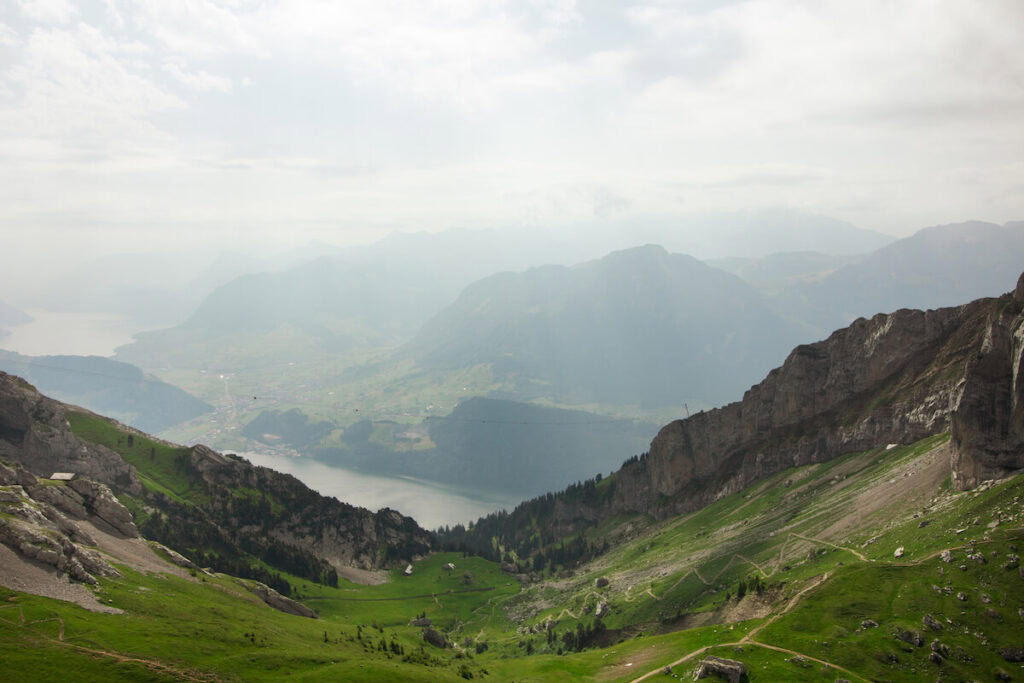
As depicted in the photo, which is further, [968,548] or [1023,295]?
[1023,295]

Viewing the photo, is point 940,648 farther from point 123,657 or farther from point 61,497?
point 61,497

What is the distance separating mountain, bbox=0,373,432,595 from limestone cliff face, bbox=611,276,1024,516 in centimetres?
9340

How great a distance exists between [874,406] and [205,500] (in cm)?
16237

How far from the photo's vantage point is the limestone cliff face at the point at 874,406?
87.9 metres

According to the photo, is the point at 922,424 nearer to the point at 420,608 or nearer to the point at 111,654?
the point at 420,608

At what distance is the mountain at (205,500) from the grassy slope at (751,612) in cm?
2299

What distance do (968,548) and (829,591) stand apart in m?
15.7

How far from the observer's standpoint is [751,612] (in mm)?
83438

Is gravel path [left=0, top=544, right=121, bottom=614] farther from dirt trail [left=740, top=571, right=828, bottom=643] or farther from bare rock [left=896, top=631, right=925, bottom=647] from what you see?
bare rock [left=896, top=631, right=925, bottom=647]

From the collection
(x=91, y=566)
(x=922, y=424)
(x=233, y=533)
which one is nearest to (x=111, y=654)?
(x=91, y=566)

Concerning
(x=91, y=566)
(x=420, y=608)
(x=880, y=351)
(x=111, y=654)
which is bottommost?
(x=420, y=608)

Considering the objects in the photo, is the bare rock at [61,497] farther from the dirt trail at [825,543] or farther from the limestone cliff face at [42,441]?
the dirt trail at [825,543]

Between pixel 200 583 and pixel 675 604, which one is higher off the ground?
pixel 200 583

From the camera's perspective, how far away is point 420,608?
155750mm
